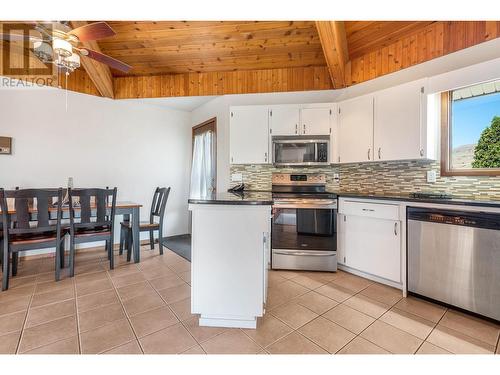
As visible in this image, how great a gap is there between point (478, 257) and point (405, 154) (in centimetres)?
110

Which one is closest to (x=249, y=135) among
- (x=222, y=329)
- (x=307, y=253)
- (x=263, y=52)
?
(x=263, y=52)

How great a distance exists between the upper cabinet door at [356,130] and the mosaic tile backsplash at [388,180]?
28cm

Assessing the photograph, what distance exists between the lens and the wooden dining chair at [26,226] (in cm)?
216

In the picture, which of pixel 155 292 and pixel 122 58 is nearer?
pixel 155 292

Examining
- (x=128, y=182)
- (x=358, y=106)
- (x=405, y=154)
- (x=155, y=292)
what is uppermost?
(x=358, y=106)

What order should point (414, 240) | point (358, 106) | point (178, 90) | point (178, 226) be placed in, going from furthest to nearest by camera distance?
point (178, 226) → point (178, 90) → point (358, 106) → point (414, 240)

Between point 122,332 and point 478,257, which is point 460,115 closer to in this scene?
point 478,257

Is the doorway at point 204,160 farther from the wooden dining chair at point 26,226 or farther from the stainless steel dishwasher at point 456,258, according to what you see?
the stainless steel dishwasher at point 456,258

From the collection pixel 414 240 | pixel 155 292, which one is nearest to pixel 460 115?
pixel 414 240

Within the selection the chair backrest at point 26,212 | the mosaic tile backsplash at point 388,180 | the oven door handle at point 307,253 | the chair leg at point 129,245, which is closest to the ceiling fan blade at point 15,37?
Answer: the chair backrest at point 26,212

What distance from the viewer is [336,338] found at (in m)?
1.51

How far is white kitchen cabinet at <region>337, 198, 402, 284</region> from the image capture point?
7.20 feet

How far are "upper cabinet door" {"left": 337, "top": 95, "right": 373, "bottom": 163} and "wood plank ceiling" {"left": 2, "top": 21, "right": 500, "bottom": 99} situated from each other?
502mm

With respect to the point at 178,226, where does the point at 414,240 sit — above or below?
above
